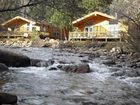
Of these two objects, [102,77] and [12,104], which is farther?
[102,77]

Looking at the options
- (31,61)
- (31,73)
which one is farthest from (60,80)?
(31,61)

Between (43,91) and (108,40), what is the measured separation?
26690 mm

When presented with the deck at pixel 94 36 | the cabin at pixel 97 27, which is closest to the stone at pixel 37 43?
the cabin at pixel 97 27

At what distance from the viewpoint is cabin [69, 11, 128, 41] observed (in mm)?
36781

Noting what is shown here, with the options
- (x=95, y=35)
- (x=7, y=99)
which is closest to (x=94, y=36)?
(x=95, y=35)

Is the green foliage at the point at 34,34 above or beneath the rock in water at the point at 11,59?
above

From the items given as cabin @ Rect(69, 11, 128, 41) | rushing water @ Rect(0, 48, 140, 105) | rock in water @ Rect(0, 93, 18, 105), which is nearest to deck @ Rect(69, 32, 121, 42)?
cabin @ Rect(69, 11, 128, 41)

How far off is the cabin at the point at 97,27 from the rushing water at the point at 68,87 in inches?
811

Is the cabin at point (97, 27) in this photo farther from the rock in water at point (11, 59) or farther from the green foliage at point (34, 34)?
the rock in water at point (11, 59)

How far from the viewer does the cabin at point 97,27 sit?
3678 cm

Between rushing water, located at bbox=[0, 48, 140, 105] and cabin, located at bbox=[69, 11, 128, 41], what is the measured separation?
811 inches

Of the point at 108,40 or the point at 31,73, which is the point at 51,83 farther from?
the point at 108,40

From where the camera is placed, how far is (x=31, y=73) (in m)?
15.2

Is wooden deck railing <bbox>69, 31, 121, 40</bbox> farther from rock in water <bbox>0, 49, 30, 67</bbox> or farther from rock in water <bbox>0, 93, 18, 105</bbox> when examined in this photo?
rock in water <bbox>0, 93, 18, 105</bbox>
